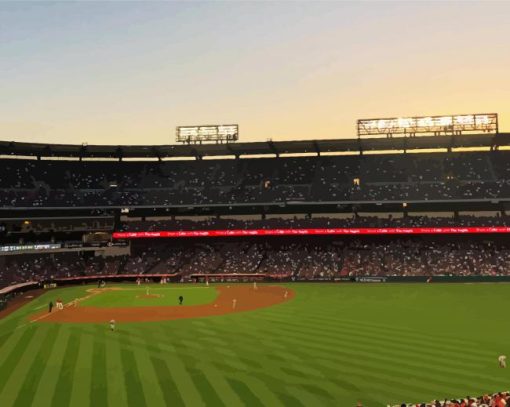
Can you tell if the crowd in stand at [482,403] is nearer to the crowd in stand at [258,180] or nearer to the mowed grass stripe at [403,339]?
the mowed grass stripe at [403,339]

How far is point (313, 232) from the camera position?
7419cm

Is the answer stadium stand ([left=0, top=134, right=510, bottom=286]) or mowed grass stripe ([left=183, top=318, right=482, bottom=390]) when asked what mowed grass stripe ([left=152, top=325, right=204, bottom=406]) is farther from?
stadium stand ([left=0, top=134, right=510, bottom=286])

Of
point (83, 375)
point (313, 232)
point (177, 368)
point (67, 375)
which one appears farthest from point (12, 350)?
point (313, 232)

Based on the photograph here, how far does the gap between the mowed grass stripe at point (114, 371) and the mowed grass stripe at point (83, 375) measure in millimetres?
938

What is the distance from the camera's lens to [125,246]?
80.0 metres

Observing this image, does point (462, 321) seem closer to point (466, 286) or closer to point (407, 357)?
point (407, 357)

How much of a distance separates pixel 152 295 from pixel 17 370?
104 ft

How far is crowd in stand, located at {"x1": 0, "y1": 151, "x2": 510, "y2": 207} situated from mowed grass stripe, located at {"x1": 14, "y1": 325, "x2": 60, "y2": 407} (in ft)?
159

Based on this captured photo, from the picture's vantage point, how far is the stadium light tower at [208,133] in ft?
278

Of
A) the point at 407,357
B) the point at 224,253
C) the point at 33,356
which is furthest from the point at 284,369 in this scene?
the point at 224,253

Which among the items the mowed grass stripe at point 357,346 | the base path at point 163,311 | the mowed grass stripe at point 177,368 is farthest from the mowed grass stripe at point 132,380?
the base path at point 163,311

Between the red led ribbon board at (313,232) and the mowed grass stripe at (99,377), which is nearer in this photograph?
the mowed grass stripe at (99,377)

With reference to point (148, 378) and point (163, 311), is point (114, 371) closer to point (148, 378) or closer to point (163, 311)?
point (148, 378)

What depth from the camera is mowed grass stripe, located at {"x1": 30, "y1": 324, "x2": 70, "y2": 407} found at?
21547 mm
